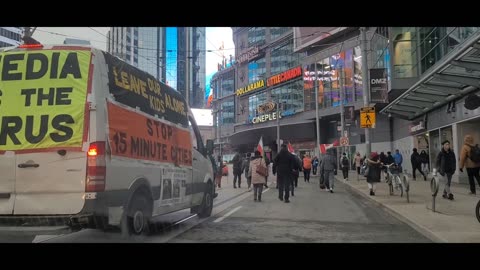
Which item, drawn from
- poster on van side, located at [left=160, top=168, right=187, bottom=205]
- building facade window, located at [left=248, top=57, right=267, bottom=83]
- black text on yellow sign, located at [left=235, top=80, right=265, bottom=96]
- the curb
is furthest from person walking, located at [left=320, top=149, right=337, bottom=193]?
building facade window, located at [left=248, top=57, right=267, bottom=83]

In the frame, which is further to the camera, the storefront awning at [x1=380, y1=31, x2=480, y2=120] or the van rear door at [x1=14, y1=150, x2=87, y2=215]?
the storefront awning at [x1=380, y1=31, x2=480, y2=120]

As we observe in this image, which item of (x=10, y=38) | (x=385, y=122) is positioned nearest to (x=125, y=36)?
(x=10, y=38)

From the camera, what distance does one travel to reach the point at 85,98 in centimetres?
692

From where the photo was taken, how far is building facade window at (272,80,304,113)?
65.9m

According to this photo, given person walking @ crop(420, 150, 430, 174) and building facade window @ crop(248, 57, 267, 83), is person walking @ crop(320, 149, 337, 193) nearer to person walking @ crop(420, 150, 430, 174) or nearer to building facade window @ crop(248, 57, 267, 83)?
person walking @ crop(420, 150, 430, 174)

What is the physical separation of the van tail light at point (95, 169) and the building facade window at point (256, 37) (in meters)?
79.4

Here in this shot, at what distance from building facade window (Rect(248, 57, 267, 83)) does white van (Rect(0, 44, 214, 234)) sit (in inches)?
3064

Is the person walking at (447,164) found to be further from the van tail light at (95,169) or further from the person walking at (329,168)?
the van tail light at (95,169)

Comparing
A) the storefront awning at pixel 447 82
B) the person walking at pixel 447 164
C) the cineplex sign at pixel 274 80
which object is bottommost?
the person walking at pixel 447 164

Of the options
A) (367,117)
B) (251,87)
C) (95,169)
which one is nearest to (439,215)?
(95,169)

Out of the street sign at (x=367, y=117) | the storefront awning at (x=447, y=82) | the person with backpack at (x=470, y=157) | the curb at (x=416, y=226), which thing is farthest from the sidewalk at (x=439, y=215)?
the street sign at (x=367, y=117)

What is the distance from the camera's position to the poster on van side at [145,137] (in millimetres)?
7332
